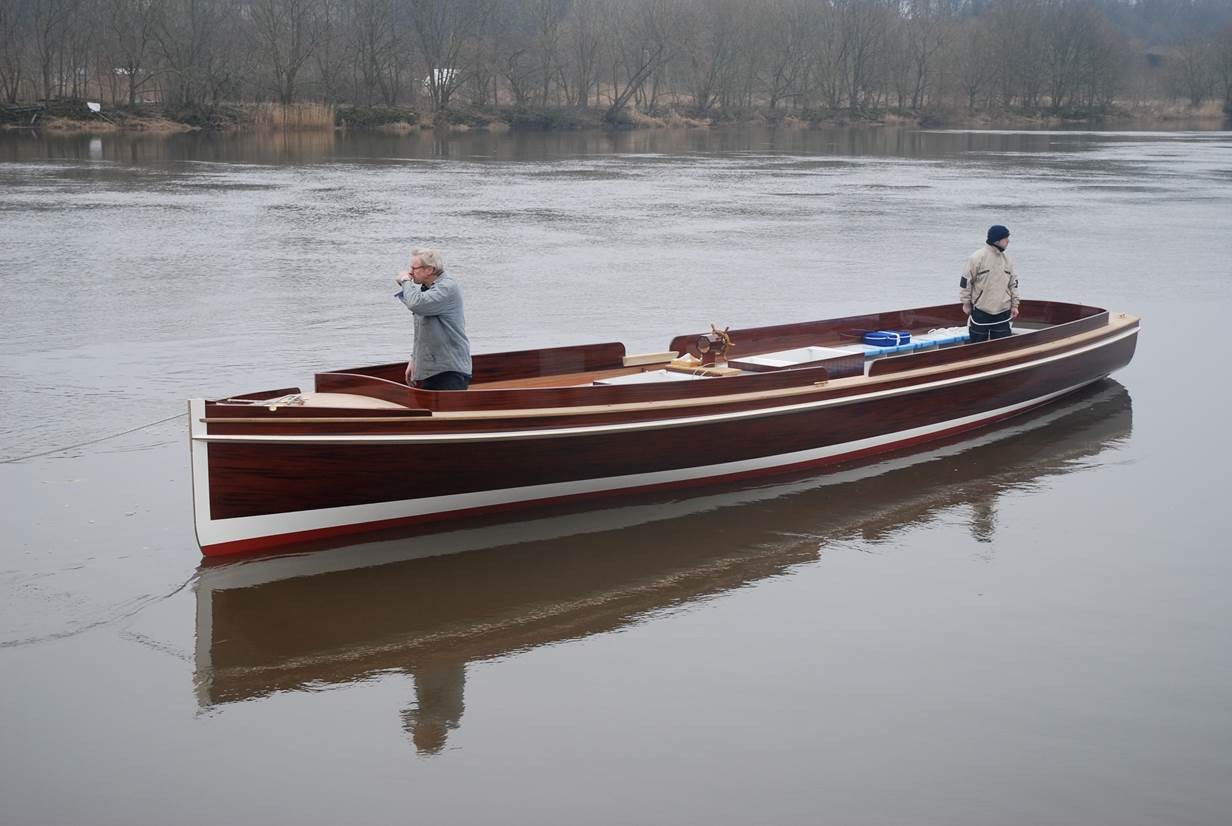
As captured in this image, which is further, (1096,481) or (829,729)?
(1096,481)

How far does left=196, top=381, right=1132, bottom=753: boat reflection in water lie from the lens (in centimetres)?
689

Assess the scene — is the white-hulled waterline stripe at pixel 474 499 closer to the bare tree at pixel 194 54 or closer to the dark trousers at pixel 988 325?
the dark trousers at pixel 988 325

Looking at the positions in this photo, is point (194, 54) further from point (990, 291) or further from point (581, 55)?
point (990, 291)

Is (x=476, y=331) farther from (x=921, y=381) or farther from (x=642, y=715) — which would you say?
(x=642, y=715)

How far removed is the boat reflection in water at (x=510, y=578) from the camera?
271 inches

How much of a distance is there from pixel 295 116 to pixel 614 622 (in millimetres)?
63817

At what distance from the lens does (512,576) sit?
26.9 ft

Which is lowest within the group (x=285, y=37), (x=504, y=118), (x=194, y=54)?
(x=504, y=118)

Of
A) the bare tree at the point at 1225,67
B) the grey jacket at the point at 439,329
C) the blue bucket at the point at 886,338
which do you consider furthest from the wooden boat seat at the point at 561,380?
the bare tree at the point at 1225,67

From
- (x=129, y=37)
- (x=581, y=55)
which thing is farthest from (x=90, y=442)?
(x=581, y=55)

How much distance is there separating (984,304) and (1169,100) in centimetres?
11531

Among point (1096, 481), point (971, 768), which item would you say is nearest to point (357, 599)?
point (971, 768)

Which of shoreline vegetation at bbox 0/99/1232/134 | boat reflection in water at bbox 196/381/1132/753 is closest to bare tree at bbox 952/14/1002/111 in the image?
shoreline vegetation at bbox 0/99/1232/134

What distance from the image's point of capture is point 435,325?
8859mm
